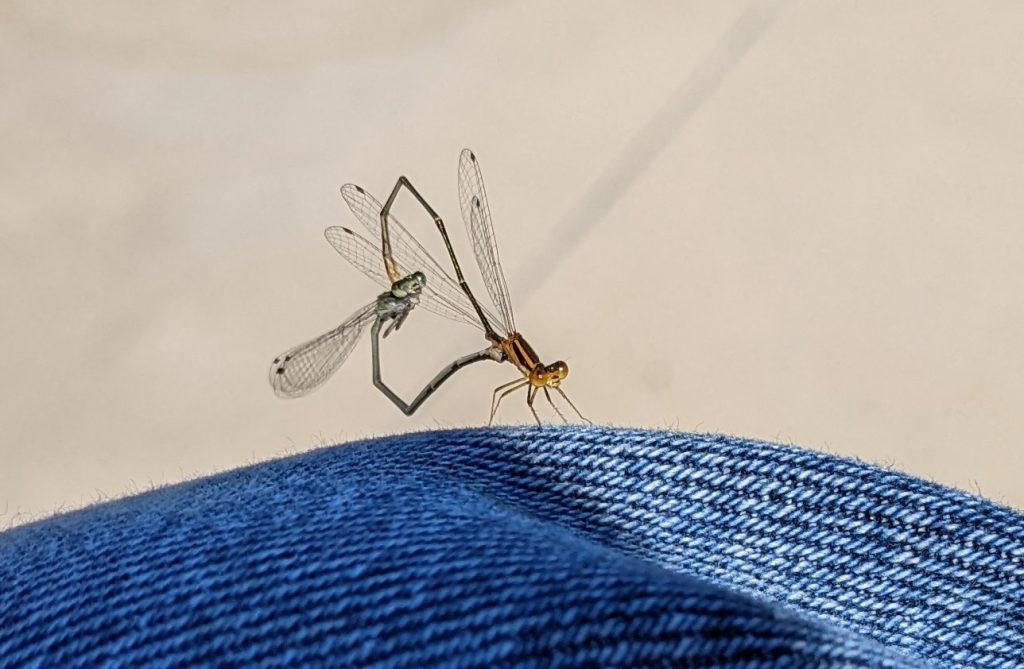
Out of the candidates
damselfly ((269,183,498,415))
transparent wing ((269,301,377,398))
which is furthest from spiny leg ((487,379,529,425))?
transparent wing ((269,301,377,398))

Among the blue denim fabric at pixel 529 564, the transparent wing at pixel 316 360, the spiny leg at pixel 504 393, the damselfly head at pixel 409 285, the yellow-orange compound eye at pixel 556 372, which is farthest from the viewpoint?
the transparent wing at pixel 316 360

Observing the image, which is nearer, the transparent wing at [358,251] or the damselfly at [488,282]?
the damselfly at [488,282]

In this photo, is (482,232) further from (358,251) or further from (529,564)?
(529,564)

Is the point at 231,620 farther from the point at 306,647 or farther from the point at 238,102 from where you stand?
the point at 238,102

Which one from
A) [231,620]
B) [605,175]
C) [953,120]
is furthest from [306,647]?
[953,120]

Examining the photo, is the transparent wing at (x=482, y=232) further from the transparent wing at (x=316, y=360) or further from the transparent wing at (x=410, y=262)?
the transparent wing at (x=316, y=360)

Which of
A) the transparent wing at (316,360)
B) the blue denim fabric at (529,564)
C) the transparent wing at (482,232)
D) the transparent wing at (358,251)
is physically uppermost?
the transparent wing at (482,232)

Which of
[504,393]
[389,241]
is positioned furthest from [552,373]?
[389,241]

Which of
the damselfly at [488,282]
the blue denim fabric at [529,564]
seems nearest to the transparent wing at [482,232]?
the damselfly at [488,282]
